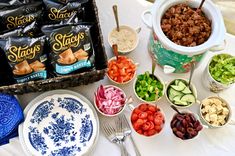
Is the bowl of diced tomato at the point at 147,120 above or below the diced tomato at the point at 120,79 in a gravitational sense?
below

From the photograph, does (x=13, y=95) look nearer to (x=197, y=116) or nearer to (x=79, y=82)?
(x=79, y=82)

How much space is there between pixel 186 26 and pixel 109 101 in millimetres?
295

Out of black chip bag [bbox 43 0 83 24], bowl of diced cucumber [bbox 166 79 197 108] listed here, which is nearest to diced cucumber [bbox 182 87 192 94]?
bowl of diced cucumber [bbox 166 79 197 108]

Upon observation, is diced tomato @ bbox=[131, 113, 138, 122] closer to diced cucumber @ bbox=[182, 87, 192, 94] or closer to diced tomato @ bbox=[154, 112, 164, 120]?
diced tomato @ bbox=[154, 112, 164, 120]

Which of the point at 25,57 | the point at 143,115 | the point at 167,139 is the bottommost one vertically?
the point at 167,139

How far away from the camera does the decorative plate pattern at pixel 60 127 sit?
1085 millimetres

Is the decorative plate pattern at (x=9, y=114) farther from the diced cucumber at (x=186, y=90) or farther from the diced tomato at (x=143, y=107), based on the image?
the diced cucumber at (x=186, y=90)

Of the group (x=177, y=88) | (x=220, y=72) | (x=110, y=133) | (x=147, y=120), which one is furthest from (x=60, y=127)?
(x=220, y=72)

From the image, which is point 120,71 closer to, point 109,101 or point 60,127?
point 109,101

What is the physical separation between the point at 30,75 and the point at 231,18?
2.18 feet

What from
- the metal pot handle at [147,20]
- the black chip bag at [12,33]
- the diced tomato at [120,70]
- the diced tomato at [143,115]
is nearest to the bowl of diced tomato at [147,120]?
the diced tomato at [143,115]

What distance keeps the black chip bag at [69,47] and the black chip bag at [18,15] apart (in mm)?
67

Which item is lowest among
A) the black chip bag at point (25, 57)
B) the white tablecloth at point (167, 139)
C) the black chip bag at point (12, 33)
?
the white tablecloth at point (167, 139)

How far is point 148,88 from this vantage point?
112 centimetres
